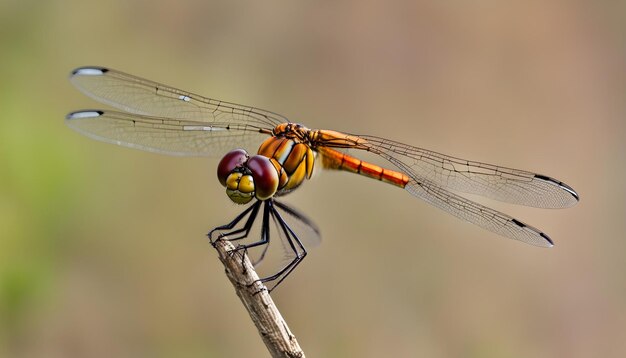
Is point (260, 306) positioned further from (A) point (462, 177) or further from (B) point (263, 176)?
(A) point (462, 177)

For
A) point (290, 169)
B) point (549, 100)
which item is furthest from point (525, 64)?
point (290, 169)

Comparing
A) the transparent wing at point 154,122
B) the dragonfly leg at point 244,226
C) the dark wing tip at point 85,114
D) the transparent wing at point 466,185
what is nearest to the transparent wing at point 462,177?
the transparent wing at point 466,185

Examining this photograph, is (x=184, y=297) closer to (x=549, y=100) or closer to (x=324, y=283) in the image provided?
(x=324, y=283)

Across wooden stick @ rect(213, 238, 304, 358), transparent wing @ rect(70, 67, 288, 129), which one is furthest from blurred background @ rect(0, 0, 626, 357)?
wooden stick @ rect(213, 238, 304, 358)

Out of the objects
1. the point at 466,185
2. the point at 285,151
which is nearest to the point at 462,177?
the point at 466,185

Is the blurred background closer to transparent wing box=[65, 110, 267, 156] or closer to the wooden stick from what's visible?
transparent wing box=[65, 110, 267, 156]
